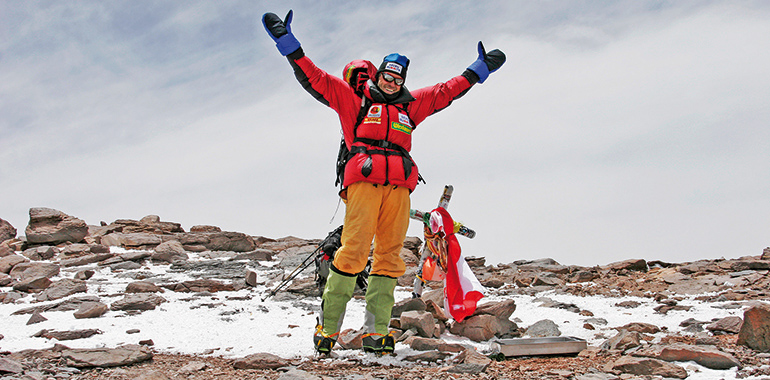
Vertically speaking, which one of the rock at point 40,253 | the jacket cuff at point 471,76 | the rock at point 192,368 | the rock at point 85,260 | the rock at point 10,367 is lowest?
the rock at point 192,368

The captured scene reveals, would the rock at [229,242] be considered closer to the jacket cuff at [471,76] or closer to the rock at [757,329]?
the jacket cuff at [471,76]

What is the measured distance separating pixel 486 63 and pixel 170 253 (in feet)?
25.5

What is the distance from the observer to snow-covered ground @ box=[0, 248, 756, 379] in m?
5.15

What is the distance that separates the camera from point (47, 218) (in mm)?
12578

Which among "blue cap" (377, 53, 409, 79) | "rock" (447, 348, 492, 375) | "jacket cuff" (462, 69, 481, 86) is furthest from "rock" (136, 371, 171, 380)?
"jacket cuff" (462, 69, 481, 86)

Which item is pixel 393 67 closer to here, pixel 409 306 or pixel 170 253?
pixel 409 306

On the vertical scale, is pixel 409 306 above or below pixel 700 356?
above

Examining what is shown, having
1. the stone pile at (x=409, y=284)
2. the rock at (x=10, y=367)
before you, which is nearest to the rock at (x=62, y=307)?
the stone pile at (x=409, y=284)

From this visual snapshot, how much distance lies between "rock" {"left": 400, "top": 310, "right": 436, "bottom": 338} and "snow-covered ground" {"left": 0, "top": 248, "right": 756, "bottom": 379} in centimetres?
32

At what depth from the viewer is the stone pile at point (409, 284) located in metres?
4.20

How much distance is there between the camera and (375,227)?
16.3 feet

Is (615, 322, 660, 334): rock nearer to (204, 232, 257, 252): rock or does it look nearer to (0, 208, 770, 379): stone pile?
(0, 208, 770, 379): stone pile

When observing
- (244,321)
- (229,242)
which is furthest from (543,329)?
(229,242)

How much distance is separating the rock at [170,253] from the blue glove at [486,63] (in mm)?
7581
